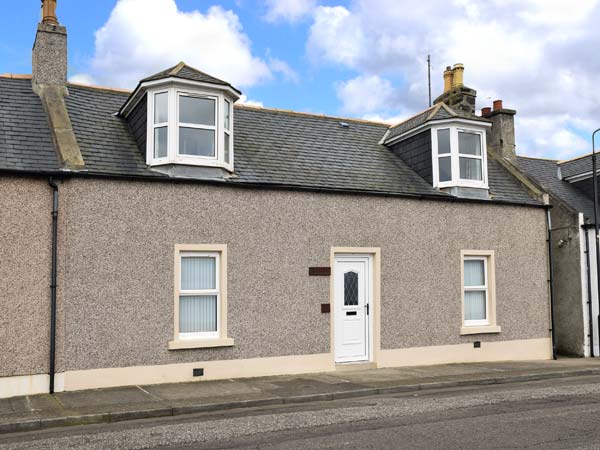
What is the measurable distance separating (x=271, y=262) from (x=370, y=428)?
5080mm

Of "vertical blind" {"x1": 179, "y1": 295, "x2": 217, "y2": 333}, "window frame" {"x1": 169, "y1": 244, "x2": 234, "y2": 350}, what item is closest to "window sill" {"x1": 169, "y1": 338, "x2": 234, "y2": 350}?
"window frame" {"x1": 169, "y1": 244, "x2": 234, "y2": 350}

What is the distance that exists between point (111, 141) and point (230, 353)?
4814 millimetres

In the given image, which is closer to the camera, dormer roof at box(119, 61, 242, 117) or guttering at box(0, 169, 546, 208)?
guttering at box(0, 169, 546, 208)

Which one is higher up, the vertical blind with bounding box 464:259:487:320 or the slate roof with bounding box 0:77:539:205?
the slate roof with bounding box 0:77:539:205

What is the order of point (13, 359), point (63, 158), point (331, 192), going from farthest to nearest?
point (331, 192)
point (63, 158)
point (13, 359)

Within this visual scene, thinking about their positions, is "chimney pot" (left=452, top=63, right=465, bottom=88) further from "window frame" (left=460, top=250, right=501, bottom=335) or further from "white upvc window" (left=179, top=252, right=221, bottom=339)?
"white upvc window" (left=179, top=252, right=221, bottom=339)

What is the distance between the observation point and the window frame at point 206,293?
11227 millimetres

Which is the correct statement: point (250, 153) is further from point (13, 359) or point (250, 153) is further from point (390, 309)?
point (13, 359)

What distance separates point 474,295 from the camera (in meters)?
14.6

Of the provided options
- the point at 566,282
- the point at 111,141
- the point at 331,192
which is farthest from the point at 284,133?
the point at 566,282

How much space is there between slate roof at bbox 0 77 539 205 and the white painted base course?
3.43 m

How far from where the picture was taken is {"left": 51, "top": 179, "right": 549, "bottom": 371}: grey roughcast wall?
1065 cm

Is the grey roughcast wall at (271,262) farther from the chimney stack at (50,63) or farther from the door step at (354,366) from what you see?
the chimney stack at (50,63)

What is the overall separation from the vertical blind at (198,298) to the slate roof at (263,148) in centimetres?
168
